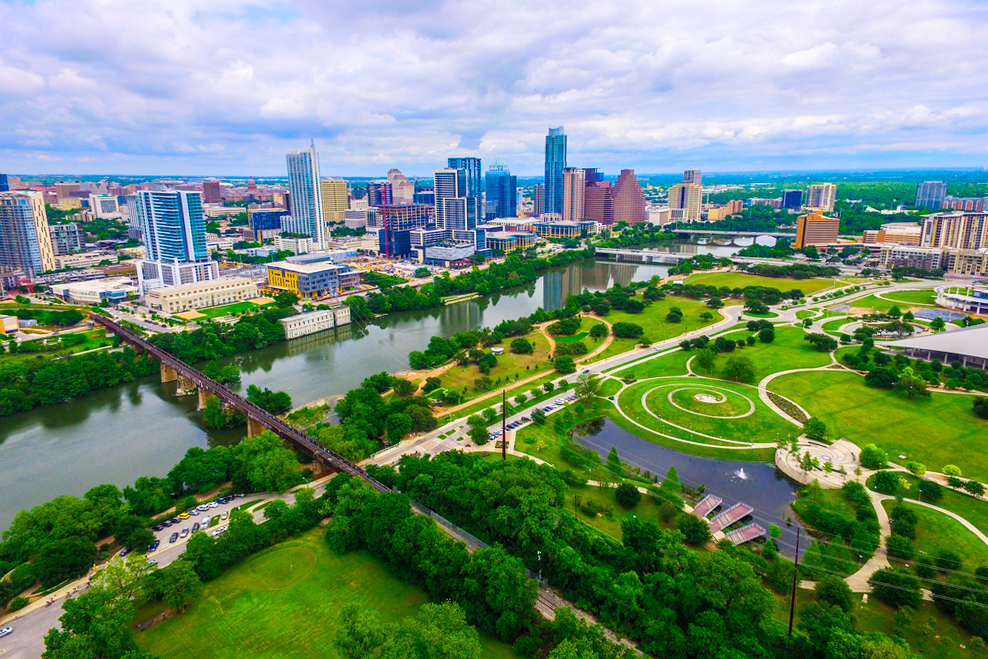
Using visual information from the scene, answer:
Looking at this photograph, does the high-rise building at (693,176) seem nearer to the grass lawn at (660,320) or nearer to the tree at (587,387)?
the grass lawn at (660,320)

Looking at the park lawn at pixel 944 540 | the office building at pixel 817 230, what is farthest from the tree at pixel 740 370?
the office building at pixel 817 230

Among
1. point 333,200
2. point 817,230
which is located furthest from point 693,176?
point 333,200

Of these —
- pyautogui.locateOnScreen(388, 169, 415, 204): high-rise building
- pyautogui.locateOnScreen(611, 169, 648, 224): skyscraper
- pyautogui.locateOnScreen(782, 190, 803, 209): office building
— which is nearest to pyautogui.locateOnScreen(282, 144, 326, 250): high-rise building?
pyautogui.locateOnScreen(388, 169, 415, 204): high-rise building

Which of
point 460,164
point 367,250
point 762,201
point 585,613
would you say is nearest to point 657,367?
point 585,613

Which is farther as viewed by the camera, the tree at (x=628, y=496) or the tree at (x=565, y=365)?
the tree at (x=565, y=365)

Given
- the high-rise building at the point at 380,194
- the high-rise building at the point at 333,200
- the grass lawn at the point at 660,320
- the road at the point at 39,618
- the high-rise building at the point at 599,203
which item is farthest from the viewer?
the high-rise building at the point at 333,200

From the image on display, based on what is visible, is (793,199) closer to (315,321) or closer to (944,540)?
(315,321)

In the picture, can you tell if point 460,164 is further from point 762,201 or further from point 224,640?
point 224,640
